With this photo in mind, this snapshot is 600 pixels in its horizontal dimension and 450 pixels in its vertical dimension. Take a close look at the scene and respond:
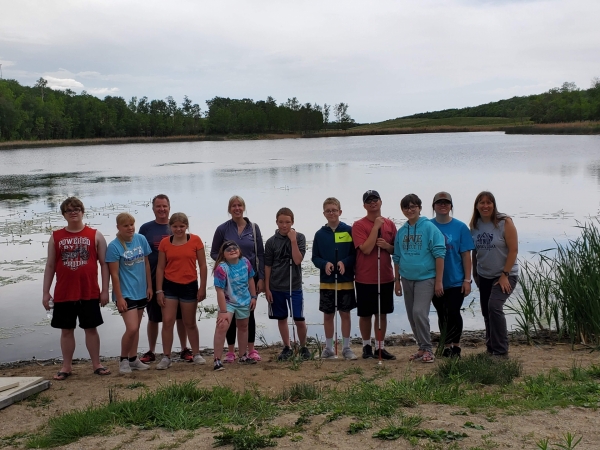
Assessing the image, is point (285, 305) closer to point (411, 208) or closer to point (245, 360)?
point (245, 360)

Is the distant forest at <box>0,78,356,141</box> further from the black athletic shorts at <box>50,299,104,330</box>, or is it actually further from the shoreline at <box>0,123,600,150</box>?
the black athletic shorts at <box>50,299,104,330</box>

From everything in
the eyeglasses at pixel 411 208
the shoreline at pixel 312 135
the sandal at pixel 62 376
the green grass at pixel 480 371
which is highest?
the shoreline at pixel 312 135

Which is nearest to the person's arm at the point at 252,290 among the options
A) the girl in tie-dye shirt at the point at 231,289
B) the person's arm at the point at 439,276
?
the girl in tie-dye shirt at the point at 231,289

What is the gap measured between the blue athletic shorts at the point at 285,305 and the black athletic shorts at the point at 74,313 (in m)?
1.76

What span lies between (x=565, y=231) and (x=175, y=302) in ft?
32.7

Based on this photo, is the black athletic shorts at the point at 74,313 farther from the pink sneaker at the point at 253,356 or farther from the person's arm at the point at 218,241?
the pink sneaker at the point at 253,356

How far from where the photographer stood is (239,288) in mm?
6328

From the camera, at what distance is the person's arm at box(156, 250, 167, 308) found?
20.7 ft

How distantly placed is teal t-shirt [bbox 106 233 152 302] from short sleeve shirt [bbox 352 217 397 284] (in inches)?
83.8

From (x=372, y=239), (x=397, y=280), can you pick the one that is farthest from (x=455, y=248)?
(x=372, y=239)

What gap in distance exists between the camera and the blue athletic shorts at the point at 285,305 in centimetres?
653

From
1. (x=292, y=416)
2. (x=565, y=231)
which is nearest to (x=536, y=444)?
(x=292, y=416)

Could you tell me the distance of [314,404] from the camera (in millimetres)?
4508

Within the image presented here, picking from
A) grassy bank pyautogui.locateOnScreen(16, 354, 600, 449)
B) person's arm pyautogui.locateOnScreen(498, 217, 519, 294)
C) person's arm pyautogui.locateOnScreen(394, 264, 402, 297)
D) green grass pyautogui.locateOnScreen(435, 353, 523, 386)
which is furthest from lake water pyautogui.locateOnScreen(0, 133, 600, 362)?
grassy bank pyautogui.locateOnScreen(16, 354, 600, 449)
